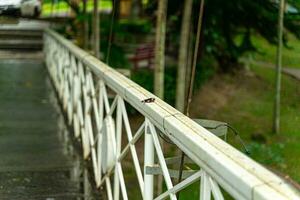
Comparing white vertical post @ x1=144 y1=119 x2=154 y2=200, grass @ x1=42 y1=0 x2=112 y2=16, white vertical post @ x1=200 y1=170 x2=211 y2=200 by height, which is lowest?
grass @ x1=42 y1=0 x2=112 y2=16

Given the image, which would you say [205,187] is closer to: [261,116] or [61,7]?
[261,116]

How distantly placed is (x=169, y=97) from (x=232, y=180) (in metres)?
9.36

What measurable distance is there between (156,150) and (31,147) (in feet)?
11.7

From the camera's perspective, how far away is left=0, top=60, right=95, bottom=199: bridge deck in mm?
4535

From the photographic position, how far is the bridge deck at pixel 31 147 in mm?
4535

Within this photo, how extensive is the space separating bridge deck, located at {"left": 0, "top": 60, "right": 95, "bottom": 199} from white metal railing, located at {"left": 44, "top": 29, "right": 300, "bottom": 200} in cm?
32

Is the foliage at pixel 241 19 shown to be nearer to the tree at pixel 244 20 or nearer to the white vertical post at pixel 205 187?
the tree at pixel 244 20

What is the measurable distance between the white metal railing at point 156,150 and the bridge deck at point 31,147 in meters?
0.32

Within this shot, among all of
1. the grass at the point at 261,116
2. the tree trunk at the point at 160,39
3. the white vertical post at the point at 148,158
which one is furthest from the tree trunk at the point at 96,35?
the white vertical post at the point at 148,158

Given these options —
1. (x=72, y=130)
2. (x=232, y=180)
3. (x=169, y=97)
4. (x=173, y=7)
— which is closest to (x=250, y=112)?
(x=169, y=97)

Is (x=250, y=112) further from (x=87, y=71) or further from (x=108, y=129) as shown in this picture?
(x=108, y=129)

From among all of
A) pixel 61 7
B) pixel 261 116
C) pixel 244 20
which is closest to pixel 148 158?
pixel 261 116

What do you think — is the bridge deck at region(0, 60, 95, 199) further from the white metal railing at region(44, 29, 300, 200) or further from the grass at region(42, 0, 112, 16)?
the grass at region(42, 0, 112, 16)

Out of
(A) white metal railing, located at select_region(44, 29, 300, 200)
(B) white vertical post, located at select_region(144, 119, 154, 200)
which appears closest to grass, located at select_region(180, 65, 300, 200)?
(A) white metal railing, located at select_region(44, 29, 300, 200)
